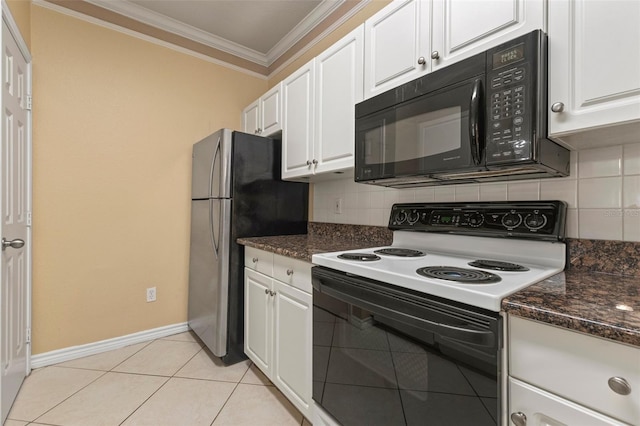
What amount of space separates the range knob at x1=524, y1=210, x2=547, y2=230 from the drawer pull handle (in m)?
0.69

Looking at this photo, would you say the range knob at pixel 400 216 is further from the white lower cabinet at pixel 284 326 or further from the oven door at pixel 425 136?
the white lower cabinet at pixel 284 326

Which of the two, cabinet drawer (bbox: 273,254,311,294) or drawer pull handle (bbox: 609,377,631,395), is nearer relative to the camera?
drawer pull handle (bbox: 609,377,631,395)

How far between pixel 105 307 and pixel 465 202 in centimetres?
264

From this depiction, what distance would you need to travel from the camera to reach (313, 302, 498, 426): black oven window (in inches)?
32.0

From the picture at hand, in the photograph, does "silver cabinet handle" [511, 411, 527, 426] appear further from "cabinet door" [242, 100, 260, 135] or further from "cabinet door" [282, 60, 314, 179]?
"cabinet door" [242, 100, 260, 135]

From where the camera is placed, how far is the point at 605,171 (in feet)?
3.59

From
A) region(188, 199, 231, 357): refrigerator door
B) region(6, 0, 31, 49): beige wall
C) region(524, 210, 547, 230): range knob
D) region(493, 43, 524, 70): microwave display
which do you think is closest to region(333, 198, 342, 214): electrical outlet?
region(188, 199, 231, 357): refrigerator door

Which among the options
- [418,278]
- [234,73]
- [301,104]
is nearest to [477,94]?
[418,278]

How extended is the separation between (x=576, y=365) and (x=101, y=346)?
111 inches

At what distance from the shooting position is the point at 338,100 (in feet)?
5.68

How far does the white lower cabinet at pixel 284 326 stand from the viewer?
1466 millimetres

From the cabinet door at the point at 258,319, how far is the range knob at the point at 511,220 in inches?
48.8

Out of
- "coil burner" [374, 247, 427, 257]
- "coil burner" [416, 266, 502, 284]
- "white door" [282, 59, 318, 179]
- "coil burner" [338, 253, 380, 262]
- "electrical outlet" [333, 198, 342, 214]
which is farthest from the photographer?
"electrical outlet" [333, 198, 342, 214]

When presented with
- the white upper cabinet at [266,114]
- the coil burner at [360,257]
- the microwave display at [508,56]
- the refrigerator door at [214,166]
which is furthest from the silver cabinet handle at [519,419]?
the white upper cabinet at [266,114]
